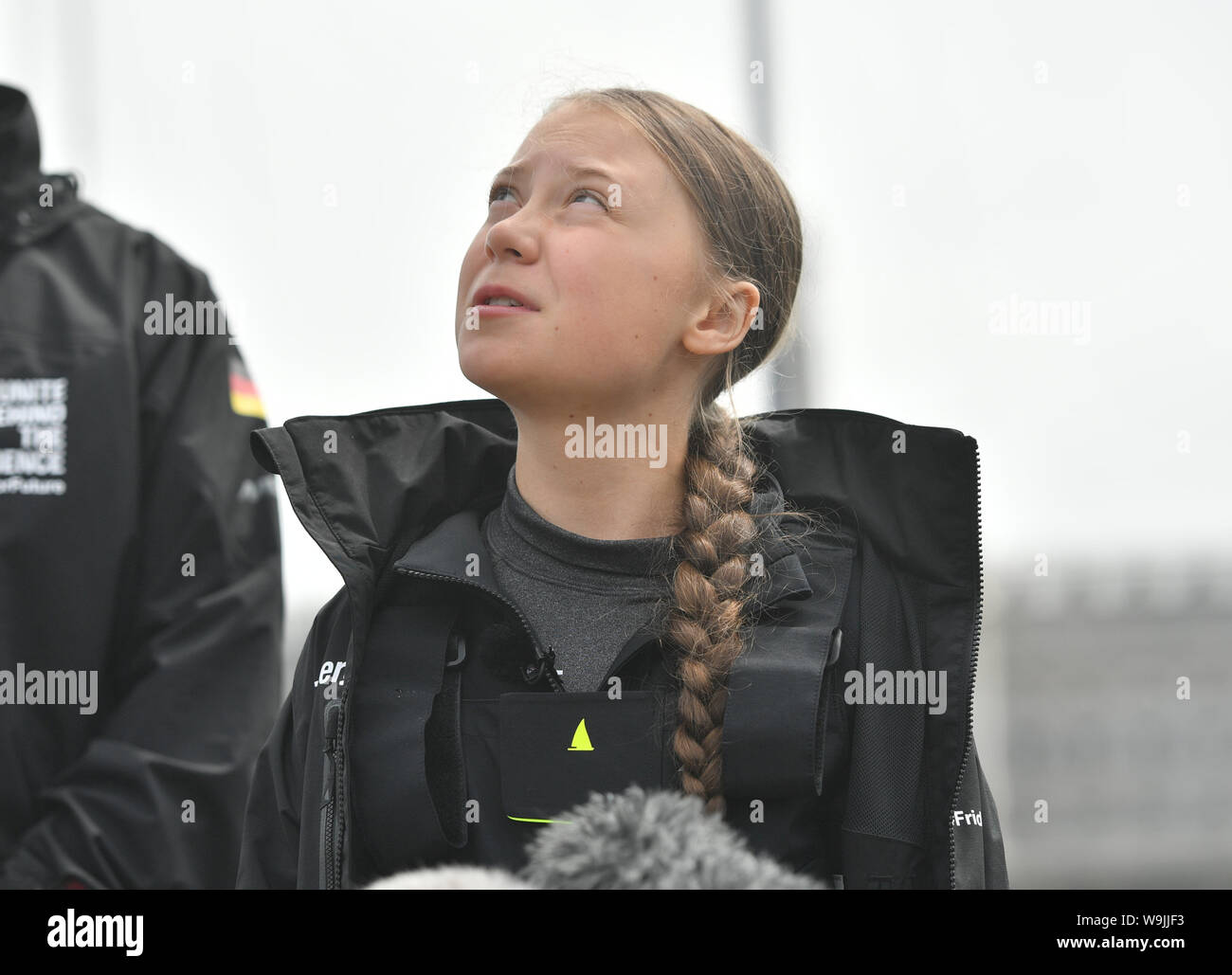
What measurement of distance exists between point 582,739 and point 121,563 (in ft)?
3.23

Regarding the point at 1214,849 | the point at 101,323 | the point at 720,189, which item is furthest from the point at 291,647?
the point at 1214,849

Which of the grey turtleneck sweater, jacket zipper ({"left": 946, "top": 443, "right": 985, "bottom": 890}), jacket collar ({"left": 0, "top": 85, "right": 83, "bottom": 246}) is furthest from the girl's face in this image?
jacket collar ({"left": 0, "top": 85, "right": 83, "bottom": 246})

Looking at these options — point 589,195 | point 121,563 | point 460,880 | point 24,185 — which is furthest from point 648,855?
point 24,185

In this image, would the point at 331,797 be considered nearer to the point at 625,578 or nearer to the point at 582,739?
the point at 582,739

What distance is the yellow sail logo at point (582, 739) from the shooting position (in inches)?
56.8

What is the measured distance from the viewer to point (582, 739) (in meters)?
1.45

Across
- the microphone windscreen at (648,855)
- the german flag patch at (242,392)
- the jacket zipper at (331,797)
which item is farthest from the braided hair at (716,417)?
the german flag patch at (242,392)

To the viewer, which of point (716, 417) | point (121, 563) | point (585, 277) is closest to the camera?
point (585, 277)

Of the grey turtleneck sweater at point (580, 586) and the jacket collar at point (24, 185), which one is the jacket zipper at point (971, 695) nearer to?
the grey turtleneck sweater at point (580, 586)

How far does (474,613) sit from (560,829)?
639mm

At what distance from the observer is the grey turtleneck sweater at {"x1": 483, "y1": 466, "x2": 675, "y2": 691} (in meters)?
1.52

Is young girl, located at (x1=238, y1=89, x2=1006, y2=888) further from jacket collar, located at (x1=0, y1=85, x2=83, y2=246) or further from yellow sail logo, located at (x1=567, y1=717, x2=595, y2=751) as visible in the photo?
jacket collar, located at (x1=0, y1=85, x2=83, y2=246)
